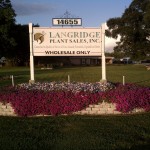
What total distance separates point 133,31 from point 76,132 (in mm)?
62245

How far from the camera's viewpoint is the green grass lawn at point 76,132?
812 centimetres

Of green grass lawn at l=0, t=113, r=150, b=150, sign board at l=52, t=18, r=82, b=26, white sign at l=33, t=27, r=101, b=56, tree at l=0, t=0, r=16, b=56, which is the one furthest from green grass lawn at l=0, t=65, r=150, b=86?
green grass lawn at l=0, t=113, r=150, b=150

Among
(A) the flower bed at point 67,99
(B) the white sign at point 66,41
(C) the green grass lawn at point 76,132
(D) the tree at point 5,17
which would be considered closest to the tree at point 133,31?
(D) the tree at point 5,17

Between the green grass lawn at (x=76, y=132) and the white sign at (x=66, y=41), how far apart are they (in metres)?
4.95

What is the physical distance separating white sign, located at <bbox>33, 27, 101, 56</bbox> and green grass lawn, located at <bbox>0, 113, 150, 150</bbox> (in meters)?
4.95

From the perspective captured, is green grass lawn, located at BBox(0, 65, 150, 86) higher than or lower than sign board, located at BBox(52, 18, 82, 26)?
lower

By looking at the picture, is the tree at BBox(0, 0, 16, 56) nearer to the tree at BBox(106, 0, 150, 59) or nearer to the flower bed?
the flower bed

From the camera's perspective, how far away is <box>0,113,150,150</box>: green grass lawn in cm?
812

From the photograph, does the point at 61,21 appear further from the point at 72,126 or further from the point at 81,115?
the point at 72,126

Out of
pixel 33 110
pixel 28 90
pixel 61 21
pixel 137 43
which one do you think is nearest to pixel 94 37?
pixel 61 21

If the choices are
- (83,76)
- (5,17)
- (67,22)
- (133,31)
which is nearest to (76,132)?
(67,22)

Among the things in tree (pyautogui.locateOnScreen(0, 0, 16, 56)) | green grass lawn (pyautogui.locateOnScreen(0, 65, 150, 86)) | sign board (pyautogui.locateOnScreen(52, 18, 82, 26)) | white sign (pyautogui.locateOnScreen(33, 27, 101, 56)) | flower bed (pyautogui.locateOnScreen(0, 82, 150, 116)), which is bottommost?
green grass lawn (pyautogui.locateOnScreen(0, 65, 150, 86))

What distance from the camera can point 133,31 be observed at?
7025 centimetres

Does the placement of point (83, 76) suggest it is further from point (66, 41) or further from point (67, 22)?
point (67, 22)
